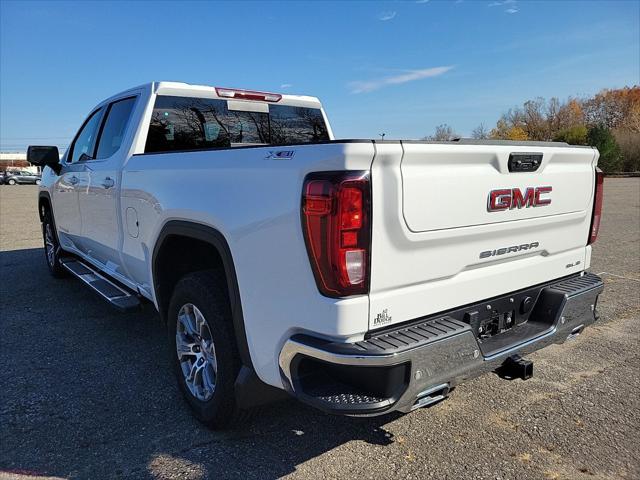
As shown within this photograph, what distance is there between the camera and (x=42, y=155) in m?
5.61

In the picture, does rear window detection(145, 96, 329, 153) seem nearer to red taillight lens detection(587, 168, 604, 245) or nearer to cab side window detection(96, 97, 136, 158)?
cab side window detection(96, 97, 136, 158)

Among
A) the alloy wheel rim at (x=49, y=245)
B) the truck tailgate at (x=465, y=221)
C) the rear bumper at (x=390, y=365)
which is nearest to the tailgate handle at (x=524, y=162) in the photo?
the truck tailgate at (x=465, y=221)

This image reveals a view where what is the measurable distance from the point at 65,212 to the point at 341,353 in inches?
192

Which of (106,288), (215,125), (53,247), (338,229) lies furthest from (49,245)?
(338,229)

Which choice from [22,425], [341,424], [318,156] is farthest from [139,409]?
[318,156]

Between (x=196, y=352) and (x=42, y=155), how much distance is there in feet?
12.2

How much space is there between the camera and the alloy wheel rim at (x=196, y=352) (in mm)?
3016

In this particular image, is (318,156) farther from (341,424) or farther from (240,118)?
(240,118)

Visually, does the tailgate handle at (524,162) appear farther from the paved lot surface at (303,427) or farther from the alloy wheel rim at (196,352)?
the alloy wheel rim at (196,352)

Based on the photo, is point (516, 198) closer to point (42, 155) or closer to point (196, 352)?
point (196, 352)

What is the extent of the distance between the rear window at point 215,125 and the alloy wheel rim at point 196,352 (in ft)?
5.23

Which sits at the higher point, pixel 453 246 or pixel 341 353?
pixel 453 246

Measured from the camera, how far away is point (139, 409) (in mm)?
3346

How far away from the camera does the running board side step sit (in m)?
3.96
